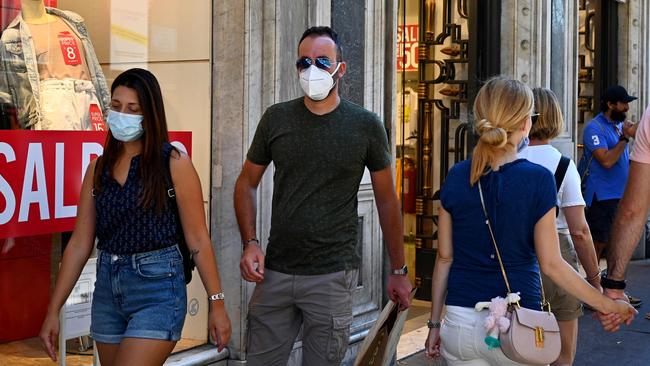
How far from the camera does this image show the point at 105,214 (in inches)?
143

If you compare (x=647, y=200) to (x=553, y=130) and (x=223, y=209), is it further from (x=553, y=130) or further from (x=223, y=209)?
(x=223, y=209)

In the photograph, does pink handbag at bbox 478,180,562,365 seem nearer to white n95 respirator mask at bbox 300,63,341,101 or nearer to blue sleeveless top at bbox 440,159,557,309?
blue sleeveless top at bbox 440,159,557,309

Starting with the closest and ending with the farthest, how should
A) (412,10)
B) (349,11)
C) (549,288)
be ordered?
(549,288)
(349,11)
(412,10)

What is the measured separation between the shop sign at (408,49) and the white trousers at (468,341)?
618 cm

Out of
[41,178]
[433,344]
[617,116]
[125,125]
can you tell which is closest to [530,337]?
[433,344]

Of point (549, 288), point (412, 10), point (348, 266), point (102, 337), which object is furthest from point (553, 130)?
point (412, 10)

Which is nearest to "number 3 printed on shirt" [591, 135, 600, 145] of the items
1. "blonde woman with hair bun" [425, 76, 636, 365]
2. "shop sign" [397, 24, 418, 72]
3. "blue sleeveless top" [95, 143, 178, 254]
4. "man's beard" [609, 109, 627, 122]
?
"man's beard" [609, 109, 627, 122]

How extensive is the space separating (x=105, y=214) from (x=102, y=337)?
45 centimetres

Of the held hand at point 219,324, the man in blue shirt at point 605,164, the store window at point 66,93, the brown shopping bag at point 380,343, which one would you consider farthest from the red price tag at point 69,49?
the man in blue shirt at point 605,164

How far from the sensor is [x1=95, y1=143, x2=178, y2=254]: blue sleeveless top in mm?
3570

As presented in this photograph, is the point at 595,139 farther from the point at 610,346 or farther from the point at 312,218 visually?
the point at 312,218

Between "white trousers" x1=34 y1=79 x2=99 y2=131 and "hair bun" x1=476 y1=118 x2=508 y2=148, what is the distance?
7.48 ft

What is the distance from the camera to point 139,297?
11.6 ft

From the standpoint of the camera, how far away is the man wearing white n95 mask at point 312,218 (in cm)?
400
